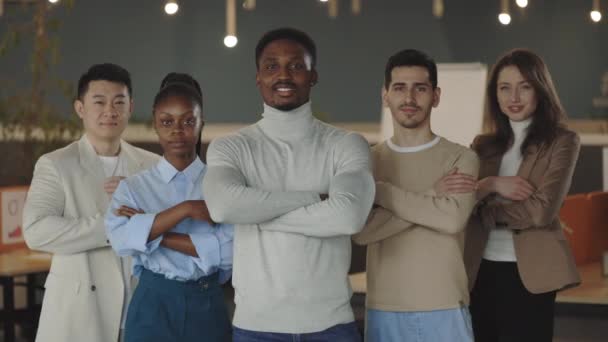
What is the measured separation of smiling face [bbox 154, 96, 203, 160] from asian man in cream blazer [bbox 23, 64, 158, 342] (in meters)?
0.37

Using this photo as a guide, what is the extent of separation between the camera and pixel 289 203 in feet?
8.41

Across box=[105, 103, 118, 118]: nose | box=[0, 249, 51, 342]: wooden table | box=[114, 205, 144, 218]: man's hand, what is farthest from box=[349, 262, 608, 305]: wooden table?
box=[0, 249, 51, 342]: wooden table

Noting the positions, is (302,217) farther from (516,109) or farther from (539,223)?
(516,109)

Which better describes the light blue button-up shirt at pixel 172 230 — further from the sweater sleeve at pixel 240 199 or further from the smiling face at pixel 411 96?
the smiling face at pixel 411 96

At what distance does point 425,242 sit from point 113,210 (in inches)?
34.7

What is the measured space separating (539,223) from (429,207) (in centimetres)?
49

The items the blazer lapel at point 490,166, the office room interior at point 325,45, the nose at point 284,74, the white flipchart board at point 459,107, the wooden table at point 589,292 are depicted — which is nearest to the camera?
the nose at point 284,74

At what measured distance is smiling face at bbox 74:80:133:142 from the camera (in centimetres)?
321

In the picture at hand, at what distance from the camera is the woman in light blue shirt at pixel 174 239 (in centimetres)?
276

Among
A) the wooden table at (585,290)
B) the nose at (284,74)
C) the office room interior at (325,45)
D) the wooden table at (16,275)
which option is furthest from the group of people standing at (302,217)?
the office room interior at (325,45)

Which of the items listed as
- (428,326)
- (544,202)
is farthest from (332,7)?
(428,326)

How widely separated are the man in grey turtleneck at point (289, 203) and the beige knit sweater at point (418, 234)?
27 cm

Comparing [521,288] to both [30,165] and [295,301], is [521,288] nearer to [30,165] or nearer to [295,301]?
[295,301]

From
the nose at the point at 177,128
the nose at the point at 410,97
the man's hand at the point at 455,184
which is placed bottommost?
the man's hand at the point at 455,184
